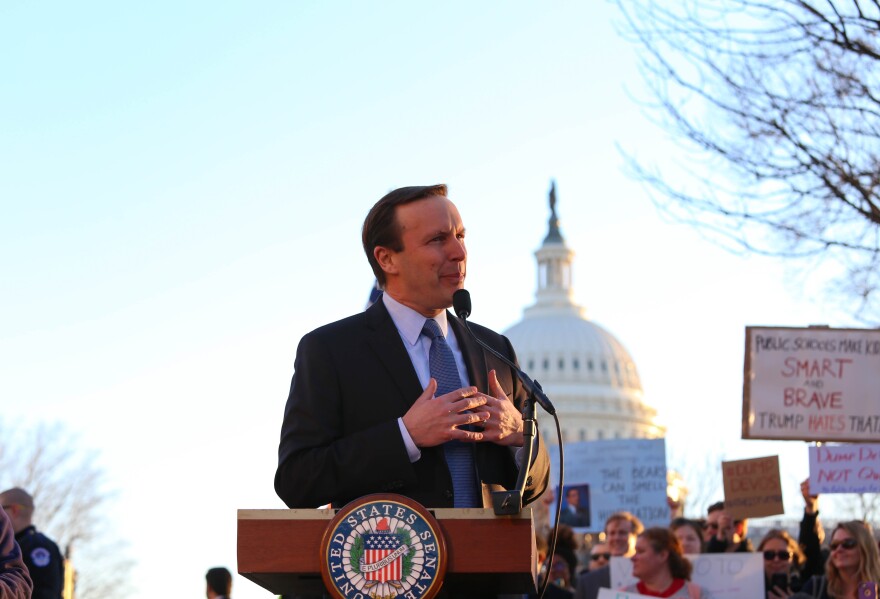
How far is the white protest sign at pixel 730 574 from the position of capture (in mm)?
10484

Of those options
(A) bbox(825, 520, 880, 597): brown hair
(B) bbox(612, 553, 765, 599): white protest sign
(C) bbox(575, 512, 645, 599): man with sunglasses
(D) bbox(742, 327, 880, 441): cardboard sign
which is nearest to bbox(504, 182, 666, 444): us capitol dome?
(C) bbox(575, 512, 645, 599): man with sunglasses

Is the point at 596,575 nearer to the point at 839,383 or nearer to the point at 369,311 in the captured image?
the point at 839,383

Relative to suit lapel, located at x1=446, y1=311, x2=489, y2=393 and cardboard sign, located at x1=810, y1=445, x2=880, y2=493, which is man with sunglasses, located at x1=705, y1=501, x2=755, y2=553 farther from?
suit lapel, located at x1=446, y1=311, x2=489, y2=393

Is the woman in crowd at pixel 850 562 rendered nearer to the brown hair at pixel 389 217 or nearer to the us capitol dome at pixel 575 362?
the brown hair at pixel 389 217

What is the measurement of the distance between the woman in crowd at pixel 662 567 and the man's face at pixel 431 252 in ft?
18.1

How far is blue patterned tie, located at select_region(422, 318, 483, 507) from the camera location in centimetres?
434

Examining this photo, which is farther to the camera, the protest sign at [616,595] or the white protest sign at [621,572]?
the white protest sign at [621,572]

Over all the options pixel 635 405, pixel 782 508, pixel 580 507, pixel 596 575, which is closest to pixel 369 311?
pixel 596 575

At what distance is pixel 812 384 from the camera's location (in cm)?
1177

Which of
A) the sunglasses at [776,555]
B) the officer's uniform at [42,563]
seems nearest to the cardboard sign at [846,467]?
the sunglasses at [776,555]

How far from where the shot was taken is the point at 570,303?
16488 centimetres

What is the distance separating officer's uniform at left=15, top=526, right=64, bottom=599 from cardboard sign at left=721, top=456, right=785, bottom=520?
584cm

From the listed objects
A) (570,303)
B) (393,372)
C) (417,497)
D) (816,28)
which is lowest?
(417,497)

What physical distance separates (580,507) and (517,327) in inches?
5469
